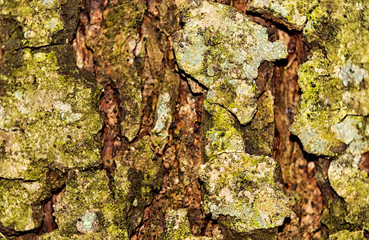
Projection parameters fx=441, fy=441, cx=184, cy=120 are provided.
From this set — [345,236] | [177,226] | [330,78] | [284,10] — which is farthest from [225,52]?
[345,236]

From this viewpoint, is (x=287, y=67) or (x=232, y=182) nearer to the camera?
(x=232, y=182)

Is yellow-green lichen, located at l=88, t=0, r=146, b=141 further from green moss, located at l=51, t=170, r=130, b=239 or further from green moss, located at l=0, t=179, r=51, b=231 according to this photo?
green moss, located at l=0, t=179, r=51, b=231

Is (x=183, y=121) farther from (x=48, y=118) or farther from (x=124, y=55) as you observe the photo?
(x=48, y=118)

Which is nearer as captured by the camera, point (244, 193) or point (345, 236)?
point (244, 193)

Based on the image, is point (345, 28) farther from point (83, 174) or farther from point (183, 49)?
point (83, 174)

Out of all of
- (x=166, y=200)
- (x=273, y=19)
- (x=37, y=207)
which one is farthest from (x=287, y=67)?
(x=37, y=207)

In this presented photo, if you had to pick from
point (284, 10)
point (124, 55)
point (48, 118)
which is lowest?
point (48, 118)

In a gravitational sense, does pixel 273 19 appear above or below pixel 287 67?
above

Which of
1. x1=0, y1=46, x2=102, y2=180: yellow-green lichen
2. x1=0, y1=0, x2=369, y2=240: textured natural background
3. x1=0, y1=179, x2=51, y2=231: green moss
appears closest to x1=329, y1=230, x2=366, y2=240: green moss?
x1=0, y1=0, x2=369, y2=240: textured natural background

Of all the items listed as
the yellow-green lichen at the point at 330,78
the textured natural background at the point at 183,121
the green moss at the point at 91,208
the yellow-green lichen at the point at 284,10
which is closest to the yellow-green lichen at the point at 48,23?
the textured natural background at the point at 183,121

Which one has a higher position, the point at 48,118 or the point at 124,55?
the point at 124,55
